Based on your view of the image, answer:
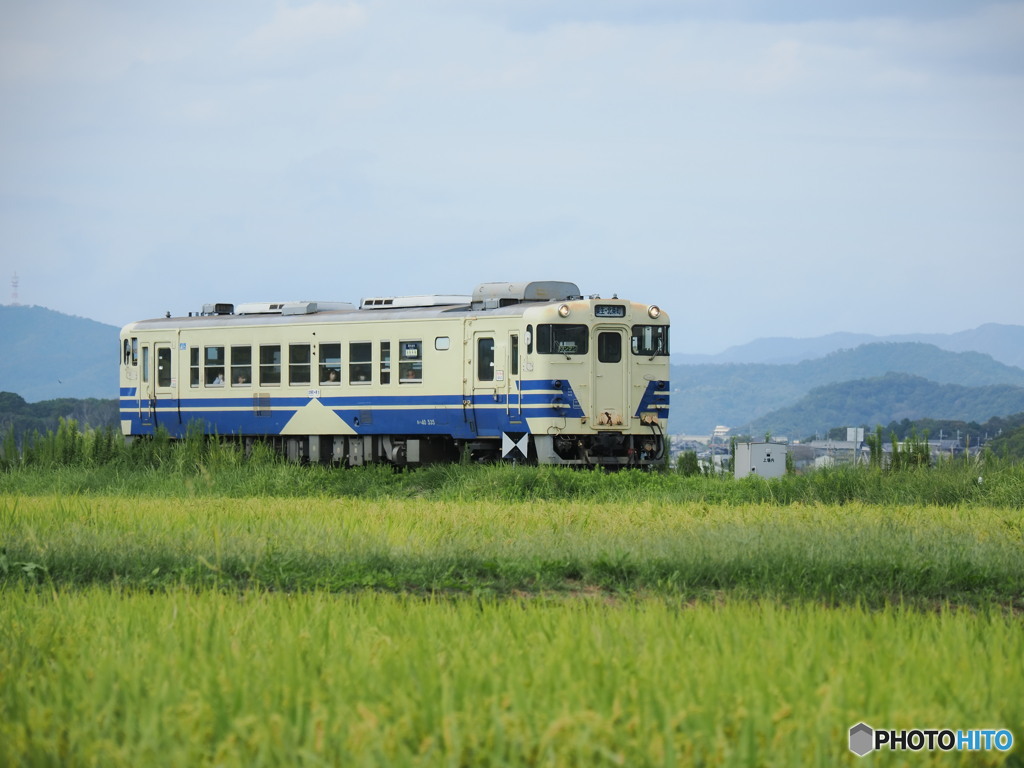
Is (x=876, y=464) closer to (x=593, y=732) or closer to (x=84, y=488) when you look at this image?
(x=84, y=488)

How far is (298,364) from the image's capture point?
30.1m

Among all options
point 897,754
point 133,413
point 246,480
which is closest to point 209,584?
point 897,754

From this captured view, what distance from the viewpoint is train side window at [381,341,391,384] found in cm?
2855

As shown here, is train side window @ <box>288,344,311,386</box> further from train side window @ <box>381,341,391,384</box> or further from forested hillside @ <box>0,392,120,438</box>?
forested hillside @ <box>0,392,120,438</box>

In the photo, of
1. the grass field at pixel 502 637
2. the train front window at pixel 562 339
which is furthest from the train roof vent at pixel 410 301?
the grass field at pixel 502 637

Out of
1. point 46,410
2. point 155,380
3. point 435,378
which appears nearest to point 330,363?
point 435,378

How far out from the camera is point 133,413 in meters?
33.4

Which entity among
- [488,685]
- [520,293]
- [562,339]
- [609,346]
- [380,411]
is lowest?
[488,685]

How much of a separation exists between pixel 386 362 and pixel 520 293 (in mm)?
3015

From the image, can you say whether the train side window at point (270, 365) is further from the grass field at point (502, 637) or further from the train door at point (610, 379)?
the grass field at point (502, 637)

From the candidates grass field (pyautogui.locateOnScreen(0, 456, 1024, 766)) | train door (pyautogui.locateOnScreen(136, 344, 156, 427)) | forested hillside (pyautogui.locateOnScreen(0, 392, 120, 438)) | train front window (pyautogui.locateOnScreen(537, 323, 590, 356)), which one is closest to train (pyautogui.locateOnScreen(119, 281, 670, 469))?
train front window (pyautogui.locateOnScreen(537, 323, 590, 356))

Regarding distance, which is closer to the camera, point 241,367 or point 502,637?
point 502,637

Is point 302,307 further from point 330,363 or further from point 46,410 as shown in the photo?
point 46,410

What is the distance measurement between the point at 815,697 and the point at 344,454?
23861 mm
